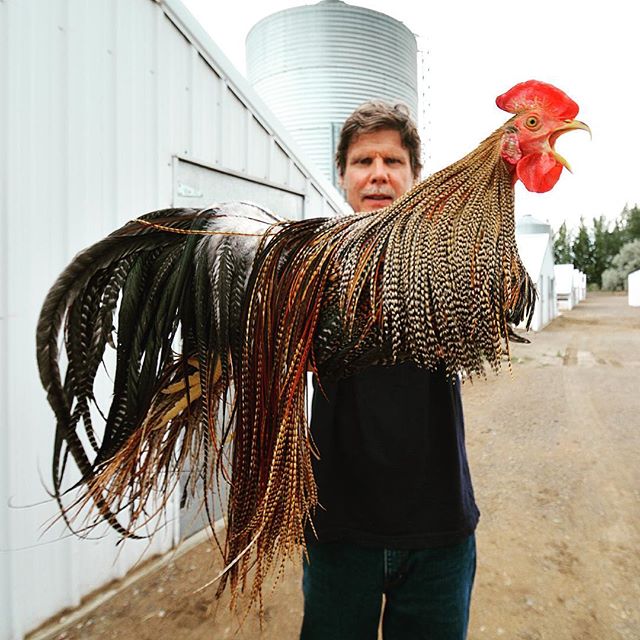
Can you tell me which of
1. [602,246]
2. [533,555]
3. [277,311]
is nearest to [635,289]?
[602,246]

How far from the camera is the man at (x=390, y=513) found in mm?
1227

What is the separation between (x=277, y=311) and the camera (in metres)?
1.06

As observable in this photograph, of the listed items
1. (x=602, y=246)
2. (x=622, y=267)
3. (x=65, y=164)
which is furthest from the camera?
(x=602, y=246)

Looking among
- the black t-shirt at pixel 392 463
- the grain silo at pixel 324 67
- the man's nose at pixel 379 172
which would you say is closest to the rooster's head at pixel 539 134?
the man's nose at pixel 379 172

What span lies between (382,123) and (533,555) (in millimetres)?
2753

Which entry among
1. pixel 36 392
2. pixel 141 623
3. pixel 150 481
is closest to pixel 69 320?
pixel 150 481

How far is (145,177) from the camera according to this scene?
2.67 metres

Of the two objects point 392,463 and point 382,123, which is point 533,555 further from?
point 382,123

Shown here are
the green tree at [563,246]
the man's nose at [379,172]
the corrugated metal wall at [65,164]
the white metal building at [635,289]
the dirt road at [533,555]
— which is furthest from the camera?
the green tree at [563,246]

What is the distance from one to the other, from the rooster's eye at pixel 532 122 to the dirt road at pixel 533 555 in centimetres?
61

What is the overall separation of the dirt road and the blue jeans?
0.58 metres

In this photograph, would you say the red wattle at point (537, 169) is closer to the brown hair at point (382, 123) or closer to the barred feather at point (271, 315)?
→ the barred feather at point (271, 315)

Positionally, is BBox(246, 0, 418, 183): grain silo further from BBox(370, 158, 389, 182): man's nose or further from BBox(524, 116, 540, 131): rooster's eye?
BBox(524, 116, 540, 131): rooster's eye

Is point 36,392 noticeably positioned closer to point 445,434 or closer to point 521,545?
point 445,434
